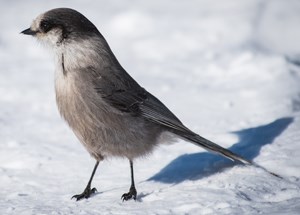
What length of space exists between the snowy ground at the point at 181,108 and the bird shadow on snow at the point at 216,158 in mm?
13

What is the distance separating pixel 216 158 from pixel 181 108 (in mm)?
1667

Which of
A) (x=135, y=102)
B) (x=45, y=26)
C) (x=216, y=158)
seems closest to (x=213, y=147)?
(x=216, y=158)

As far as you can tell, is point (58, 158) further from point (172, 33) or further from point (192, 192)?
point (172, 33)

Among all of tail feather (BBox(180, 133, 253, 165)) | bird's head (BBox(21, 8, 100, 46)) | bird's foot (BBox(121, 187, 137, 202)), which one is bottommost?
bird's foot (BBox(121, 187, 137, 202))

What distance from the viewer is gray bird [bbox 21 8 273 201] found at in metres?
5.26

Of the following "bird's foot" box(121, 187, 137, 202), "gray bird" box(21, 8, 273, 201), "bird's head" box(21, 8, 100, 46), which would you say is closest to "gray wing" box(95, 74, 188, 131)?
"gray bird" box(21, 8, 273, 201)

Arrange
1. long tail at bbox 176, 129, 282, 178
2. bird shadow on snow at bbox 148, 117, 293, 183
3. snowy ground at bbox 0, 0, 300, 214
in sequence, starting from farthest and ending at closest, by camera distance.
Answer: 1. bird shadow on snow at bbox 148, 117, 293, 183
2. long tail at bbox 176, 129, 282, 178
3. snowy ground at bbox 0, 0, 300, 214

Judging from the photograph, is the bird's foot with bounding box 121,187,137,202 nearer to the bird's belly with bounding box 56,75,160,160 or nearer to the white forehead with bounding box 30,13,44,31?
the bird's belly with bounding box 56,75,160,160

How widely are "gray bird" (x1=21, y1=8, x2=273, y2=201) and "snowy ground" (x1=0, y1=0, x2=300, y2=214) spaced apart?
12.7 inches

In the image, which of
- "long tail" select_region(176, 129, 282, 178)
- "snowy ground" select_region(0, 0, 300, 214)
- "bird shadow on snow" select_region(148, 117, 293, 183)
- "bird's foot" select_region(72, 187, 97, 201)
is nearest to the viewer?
"snowy ground" select_region(0, 0, 300, 214)

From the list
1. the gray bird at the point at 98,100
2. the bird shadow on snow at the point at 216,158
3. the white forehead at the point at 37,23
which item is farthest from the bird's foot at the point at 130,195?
the white forehead at the point at 37,23

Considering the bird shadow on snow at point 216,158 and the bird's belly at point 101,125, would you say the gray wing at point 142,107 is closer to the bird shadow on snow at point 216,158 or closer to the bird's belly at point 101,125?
the bird's belly at point 101,125

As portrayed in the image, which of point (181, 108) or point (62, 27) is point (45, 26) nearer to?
point (62, 27)

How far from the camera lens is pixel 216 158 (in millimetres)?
6160
